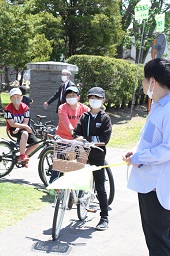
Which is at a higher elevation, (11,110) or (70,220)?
(11,110)

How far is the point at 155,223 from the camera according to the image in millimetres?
3201

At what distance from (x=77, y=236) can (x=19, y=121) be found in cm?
296

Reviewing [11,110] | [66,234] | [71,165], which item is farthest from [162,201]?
[11,110]

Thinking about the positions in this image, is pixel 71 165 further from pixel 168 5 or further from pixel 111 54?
pixel 168 5

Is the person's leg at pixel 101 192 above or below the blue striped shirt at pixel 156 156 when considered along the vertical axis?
below

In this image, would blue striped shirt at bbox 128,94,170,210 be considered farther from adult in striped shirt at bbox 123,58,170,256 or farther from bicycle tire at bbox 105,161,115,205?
bicycle tire at bbox 105,161,115,205

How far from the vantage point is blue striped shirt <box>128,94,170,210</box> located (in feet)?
10.3

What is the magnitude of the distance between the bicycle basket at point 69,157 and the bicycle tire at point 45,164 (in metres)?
1.98

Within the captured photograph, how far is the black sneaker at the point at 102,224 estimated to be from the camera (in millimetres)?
5219

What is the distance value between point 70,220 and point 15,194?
51.7 inches

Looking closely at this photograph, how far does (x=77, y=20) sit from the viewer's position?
81.8 feet

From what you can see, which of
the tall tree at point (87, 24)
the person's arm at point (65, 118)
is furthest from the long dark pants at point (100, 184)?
the tall tree at point (87, 24)

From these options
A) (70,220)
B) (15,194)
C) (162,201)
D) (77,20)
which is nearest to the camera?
(162,201)

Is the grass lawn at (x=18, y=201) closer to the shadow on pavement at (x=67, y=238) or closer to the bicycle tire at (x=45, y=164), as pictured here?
the bicycle tire at (x=45, y=164)
